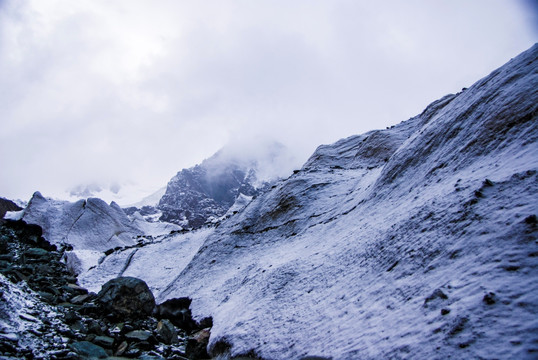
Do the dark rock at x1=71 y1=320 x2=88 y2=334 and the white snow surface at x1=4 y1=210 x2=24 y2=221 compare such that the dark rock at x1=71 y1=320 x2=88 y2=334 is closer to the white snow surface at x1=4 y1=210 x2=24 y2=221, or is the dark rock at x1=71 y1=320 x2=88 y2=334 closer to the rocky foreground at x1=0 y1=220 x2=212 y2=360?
the rocky foreground at x1=0 y1=220 x2=212 y2=360

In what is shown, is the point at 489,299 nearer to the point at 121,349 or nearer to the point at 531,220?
the point at 531,220

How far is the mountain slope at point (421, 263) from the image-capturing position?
424cm

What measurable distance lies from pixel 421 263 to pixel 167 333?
9275 millimetres

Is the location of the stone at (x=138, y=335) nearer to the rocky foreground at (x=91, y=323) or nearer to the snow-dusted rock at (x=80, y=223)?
the rocky foreground at (x=91, y=323)

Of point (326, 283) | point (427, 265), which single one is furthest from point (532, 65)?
point (326, 283)

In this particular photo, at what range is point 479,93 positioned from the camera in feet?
35.1

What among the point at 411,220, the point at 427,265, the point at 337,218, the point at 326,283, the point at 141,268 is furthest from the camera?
the point at 141,268

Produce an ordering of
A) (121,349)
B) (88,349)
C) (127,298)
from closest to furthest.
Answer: (88,349)
(121,349)
(127,298)

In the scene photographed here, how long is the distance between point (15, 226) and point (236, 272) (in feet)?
91.8

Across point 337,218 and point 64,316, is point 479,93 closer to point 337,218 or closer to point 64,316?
point 337,218

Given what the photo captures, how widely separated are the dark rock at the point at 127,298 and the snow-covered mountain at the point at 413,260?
1.48 metres

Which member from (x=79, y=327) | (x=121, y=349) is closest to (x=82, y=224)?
(x=79, y=327)

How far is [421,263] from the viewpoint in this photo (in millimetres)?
6137

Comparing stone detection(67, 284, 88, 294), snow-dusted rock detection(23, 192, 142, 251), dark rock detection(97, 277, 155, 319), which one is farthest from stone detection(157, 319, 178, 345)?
snow-dusted rock detection(23, 192, 142, 251)
